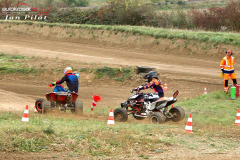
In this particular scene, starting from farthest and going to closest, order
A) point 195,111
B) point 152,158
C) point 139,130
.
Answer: point 195,111 → point 139,130 → point 152,158

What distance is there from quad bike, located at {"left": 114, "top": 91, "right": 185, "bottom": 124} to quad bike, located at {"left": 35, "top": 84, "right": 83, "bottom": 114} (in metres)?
1.80

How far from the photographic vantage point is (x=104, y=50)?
32.7 metres

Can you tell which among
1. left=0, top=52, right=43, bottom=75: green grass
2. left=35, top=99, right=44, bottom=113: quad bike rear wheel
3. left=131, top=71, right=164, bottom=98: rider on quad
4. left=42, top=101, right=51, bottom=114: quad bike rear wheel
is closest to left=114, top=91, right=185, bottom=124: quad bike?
left=131, top=71, right=164, bottom=98: rider on quad

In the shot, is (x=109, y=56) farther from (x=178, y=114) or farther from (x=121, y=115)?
(x=178, y=114)

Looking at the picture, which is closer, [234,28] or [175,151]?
[175,151]

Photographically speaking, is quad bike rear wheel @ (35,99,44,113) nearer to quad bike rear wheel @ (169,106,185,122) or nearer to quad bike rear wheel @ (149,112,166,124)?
quad bike rear wheel @ (149,112,166,124)

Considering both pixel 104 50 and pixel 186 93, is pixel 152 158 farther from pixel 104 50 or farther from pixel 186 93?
pixel 104 50

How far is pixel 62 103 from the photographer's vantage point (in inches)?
555

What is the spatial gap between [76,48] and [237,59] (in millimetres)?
14618

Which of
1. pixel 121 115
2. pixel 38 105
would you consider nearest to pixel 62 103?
pixel 38 105

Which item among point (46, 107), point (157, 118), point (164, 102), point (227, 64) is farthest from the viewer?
point (227, 64)

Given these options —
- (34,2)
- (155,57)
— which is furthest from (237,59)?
(34,2)

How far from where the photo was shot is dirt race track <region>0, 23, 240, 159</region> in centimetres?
1902

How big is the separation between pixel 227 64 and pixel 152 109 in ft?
20.3
